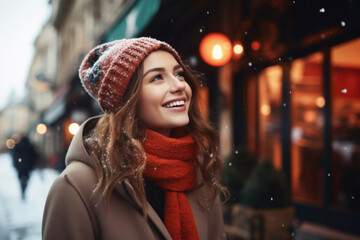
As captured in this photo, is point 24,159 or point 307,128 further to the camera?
point 307,128

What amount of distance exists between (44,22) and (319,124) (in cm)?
519

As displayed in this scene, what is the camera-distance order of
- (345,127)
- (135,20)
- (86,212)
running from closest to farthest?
(86,212)
(135,20)
(345,127)

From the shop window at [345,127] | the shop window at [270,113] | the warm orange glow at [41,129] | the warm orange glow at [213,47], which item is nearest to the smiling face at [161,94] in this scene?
the warm orange glow at [41,129]

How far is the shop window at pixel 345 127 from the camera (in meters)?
5.42

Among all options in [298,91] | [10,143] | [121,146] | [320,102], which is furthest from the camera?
[298,91]

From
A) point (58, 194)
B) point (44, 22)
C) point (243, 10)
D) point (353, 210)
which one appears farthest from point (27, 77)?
point (243, 10)

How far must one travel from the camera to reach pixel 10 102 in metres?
1.88

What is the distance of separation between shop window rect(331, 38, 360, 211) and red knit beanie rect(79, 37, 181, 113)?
4792 mm

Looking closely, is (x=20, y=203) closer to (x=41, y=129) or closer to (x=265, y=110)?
(x=41, y=129)

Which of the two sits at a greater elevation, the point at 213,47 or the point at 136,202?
the point at 213,47

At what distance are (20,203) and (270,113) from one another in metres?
5.74

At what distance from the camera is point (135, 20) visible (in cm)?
272

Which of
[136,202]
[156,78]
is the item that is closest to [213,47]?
[156,78]

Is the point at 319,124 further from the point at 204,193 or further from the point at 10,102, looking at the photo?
the point at 10,102
